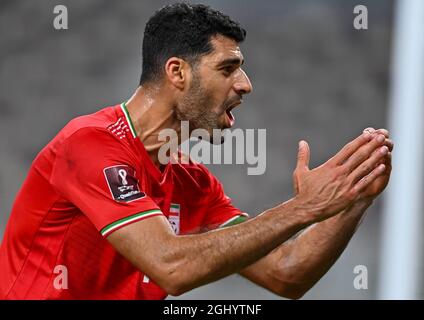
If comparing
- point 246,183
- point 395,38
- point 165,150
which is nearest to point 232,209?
point 165,150

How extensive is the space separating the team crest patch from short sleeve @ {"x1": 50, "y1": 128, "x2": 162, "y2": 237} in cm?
33

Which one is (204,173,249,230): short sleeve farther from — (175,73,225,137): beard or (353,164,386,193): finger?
(353,164,386,193): finger

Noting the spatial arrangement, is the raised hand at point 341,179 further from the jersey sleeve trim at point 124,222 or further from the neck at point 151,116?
the neck at point 151,116

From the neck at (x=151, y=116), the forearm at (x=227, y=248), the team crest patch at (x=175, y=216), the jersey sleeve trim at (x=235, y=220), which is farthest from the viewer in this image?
the jersey sleeve trim at (x=235, y=220)

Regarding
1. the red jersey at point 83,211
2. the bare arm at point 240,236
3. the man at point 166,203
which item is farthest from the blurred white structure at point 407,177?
the bare arm at point 240,236

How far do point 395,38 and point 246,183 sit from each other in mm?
1143

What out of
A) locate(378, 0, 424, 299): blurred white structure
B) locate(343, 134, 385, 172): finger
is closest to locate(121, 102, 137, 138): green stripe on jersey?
locate(343, 134, 385, 172): finger

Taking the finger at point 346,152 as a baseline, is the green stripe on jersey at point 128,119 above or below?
above

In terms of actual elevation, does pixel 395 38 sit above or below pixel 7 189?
above

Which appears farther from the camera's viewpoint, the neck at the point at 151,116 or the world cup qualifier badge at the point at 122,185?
the neck at the point at 151,116

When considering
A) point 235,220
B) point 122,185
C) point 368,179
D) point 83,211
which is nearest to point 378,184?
point 368,179

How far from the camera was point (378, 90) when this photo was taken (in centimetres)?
463

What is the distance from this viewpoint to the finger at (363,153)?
6.61 feet
